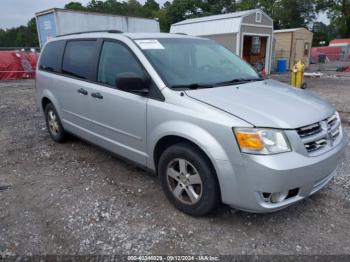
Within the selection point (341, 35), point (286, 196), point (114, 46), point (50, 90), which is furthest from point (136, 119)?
point (341, 35)

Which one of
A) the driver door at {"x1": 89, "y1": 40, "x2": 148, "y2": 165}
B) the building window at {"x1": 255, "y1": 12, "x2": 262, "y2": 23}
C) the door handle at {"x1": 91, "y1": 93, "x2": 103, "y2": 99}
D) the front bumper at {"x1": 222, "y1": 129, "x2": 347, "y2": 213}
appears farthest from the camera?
the building window at {"x1": 255, "y1": 12, "x2": 262, "y2": 23}

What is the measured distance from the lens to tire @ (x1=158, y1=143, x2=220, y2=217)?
8.86 feet

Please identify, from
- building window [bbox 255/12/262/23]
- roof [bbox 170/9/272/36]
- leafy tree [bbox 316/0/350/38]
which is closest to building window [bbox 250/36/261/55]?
building window [bbox 255/12/262/23]

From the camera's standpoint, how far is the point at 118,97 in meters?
3.43

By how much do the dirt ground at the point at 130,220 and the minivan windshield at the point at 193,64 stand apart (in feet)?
4.42

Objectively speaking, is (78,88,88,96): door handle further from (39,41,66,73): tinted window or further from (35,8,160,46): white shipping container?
(35,8,160,46): white shipping container

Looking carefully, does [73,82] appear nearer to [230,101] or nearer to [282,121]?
[230,101]

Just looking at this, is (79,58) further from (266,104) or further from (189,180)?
(266,104)

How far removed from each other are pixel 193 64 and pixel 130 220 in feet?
5.97

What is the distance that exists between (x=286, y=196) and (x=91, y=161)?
291cm

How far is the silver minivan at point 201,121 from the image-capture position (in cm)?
246

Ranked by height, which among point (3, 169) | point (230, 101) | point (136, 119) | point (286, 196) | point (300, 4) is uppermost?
point (300, 4)

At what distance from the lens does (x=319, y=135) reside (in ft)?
8.84

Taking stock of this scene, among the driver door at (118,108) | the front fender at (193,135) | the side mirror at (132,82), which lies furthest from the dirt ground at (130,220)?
the side mirror at (132,82)
